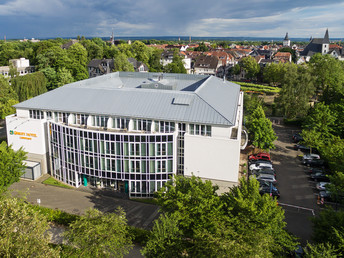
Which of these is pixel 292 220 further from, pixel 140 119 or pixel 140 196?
pixel 140 119

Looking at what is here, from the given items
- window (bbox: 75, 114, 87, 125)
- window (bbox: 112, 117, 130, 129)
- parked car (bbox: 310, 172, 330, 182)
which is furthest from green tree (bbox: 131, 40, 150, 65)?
parked car (bbox: 310, 172, 330, 182)

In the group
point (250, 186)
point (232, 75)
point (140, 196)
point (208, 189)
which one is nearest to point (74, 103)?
point (140, 196)

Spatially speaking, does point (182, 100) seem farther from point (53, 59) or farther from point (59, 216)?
point (53, 59)

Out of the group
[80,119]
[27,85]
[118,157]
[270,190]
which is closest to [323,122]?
[270,190]

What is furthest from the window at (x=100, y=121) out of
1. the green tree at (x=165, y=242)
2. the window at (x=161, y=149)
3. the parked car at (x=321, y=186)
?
the parked car at (x=321, y=186)

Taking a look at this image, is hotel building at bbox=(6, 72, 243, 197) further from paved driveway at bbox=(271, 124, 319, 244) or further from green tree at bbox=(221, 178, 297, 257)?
green tree at bbox=(221, 178, 297, 257)
